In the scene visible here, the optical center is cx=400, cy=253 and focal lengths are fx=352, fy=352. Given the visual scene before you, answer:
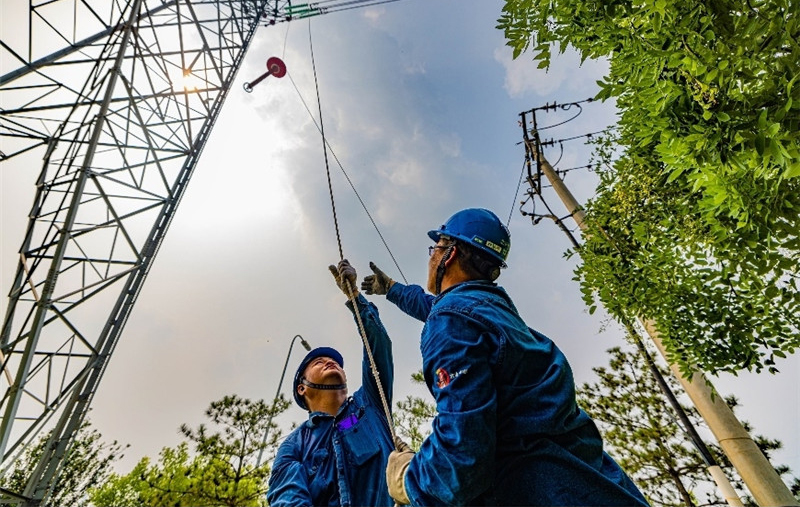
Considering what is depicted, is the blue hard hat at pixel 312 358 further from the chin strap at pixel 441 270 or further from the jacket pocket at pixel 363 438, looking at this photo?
the chin strap at pixel 441 270

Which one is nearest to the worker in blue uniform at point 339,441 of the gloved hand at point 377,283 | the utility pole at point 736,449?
the gloved hand at point 377,283

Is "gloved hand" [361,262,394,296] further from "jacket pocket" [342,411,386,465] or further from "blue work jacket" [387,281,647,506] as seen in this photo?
"blue work jacket" [387,281,647,506]

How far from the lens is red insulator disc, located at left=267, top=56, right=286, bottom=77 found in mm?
7426

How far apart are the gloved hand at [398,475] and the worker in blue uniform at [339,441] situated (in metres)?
0.92

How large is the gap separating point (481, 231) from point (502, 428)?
3.60 feet

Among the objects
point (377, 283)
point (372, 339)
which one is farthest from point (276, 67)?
point (372, 339)

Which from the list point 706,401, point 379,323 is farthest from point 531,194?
point 379,323

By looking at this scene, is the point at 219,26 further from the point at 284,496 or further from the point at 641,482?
the point at 641,482

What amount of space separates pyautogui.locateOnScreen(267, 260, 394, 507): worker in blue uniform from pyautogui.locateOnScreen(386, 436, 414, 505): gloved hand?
92 cm

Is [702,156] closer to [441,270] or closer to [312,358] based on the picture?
[441,270]

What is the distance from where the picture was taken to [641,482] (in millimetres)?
7859

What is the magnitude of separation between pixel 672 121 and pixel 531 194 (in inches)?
296

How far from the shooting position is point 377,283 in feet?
11.1

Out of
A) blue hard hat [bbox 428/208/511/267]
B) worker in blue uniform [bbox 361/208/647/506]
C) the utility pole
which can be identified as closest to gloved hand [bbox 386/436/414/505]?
worker in blue uniform [bbox 361/208/647/506]
